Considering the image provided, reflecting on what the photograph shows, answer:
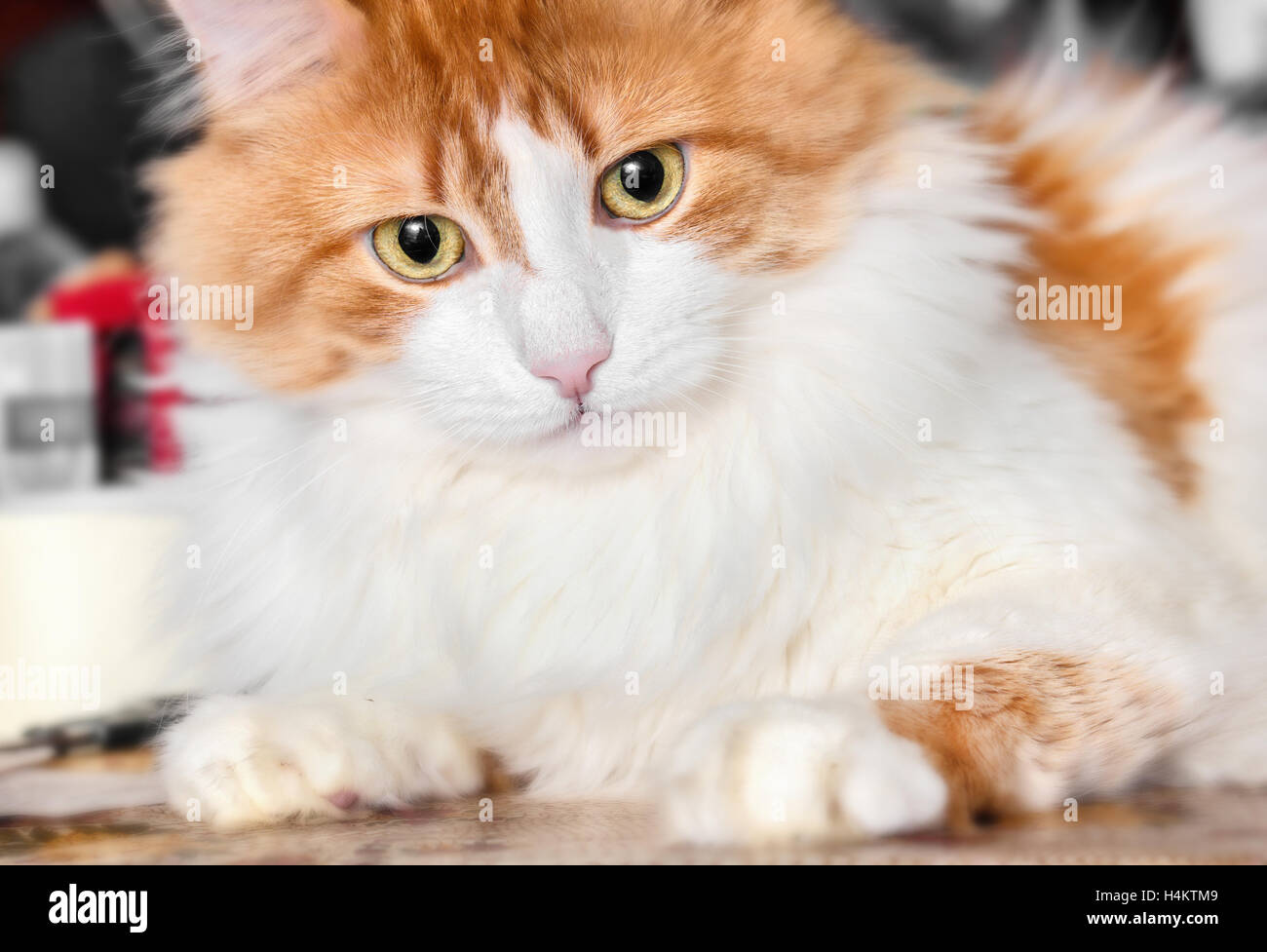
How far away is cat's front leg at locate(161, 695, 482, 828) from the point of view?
1.61 m

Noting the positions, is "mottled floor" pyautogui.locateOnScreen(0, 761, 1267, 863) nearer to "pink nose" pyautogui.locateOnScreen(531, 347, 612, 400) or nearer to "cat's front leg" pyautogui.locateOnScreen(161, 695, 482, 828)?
"cat's front leg" pyautogui.locateOnScreen(161, 695, 482, 828)

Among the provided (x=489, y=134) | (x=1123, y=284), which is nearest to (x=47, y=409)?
(x=489, y=134)

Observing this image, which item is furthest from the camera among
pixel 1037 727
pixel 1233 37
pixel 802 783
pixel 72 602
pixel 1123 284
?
pixel 1233 37

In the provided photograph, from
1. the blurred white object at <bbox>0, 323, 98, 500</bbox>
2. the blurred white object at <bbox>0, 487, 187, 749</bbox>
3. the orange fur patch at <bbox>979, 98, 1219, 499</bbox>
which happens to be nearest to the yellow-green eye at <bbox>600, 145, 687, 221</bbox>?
the orange fur patch at <bbox>979, 98, 1219, 499</bbox>

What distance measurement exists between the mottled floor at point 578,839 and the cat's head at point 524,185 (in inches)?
20.2

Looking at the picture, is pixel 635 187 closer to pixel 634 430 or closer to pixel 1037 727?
pixel 634 430

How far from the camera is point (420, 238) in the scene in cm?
168

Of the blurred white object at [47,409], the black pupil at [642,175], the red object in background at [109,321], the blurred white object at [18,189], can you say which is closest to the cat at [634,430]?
the black pupil at [642,175]

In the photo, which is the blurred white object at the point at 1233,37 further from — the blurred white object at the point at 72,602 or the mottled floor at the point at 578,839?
the blurred white object at the point at 72,602

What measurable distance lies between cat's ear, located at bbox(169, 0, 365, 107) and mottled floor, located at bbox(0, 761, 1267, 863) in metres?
1.07

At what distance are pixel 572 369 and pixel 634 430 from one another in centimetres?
19

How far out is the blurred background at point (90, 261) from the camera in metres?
→ 2.87

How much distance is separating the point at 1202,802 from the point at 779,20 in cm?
123

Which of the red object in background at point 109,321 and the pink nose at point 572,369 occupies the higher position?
the red object in background at point 109,321
